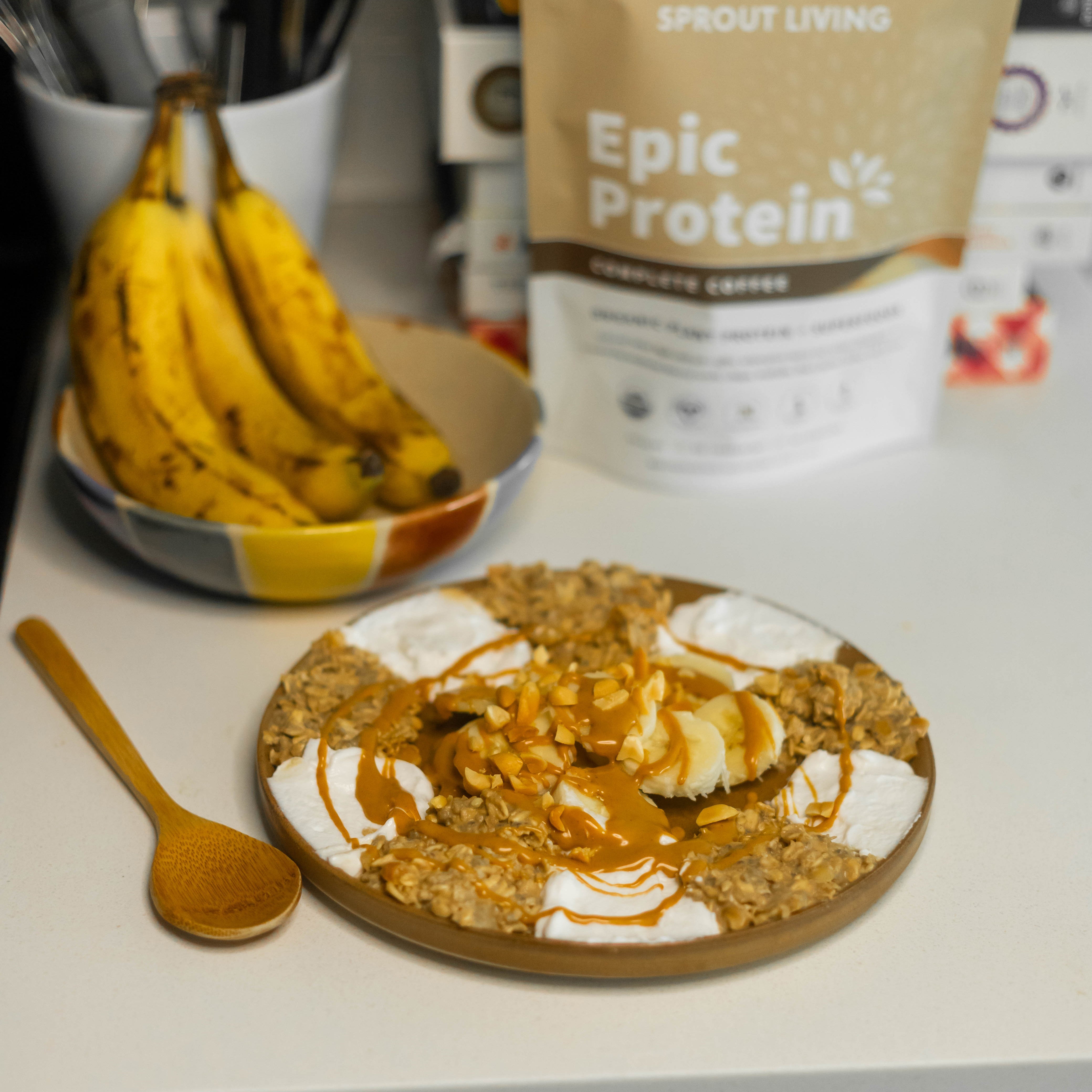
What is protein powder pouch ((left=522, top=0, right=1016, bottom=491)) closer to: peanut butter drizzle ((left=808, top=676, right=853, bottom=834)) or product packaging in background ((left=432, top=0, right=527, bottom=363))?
product packaging in background ((left=432, top=0, right=527, bottom=363))

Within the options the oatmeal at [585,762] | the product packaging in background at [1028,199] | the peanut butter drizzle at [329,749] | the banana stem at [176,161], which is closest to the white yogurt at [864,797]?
the oatmeal at [585,762]

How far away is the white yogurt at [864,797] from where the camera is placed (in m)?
0.57

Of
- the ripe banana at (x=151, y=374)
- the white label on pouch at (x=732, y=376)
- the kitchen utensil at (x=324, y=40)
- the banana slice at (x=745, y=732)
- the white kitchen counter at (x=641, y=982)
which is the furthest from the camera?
the kitchen utensil at (x=324, y=40)

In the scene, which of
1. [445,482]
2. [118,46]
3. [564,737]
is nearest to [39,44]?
[118,46]

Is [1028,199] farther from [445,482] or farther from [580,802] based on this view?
[580,802]

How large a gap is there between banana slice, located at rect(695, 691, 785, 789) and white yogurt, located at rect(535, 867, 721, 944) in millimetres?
82

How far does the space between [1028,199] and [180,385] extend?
66cm

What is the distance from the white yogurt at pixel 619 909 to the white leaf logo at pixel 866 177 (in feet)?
1.60

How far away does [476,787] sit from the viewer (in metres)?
0.59

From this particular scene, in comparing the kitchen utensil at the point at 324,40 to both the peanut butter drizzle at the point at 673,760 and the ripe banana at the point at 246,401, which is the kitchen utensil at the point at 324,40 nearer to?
the ripe banana at the point at 246,401

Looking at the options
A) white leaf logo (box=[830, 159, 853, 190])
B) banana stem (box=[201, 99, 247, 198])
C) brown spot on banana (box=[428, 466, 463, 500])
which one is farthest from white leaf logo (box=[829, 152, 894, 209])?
banana stem (box=[201, 99, 247, 198])

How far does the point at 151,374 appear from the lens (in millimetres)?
781

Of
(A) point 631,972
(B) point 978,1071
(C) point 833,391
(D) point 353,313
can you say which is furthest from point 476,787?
(D) point 353,313

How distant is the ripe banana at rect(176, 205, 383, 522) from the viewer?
769 millimetres
